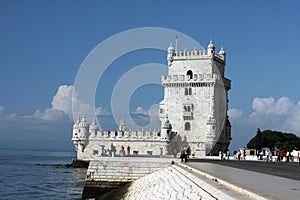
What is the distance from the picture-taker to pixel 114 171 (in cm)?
3459

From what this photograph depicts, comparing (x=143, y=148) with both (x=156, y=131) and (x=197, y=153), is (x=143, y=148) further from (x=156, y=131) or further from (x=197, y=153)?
(x=197, y=153)

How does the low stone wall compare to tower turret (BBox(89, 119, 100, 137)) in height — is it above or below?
below

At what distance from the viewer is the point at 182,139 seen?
6500 centimetres

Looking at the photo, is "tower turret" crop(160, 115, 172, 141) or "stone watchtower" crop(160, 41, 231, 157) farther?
"stone watchtower" crop(160, 41, 231, 157)

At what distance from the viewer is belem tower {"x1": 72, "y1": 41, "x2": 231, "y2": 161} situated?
211ft

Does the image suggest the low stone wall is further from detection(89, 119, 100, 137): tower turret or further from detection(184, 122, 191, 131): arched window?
detection(89, 119, 100, 137): tower turret

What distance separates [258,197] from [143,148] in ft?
175

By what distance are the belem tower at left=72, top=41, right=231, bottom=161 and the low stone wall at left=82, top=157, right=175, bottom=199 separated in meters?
27.1

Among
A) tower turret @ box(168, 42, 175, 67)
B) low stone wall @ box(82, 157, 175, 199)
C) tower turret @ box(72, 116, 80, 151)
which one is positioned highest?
tower turret @ box(168, 42, 175, 67)

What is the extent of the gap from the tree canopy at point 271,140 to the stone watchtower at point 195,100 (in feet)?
55.2

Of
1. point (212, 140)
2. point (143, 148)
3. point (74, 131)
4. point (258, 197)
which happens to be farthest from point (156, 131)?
point (258, 197)

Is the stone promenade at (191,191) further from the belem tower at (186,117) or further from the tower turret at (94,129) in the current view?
the tower turret at (94,129)

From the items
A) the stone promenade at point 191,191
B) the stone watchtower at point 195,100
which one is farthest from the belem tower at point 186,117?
the stone promenade at point 191,191

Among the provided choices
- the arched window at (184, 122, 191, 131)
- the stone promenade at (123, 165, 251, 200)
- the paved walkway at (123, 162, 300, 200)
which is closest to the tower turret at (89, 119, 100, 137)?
the arched window at (184, 122, 191, 131)
